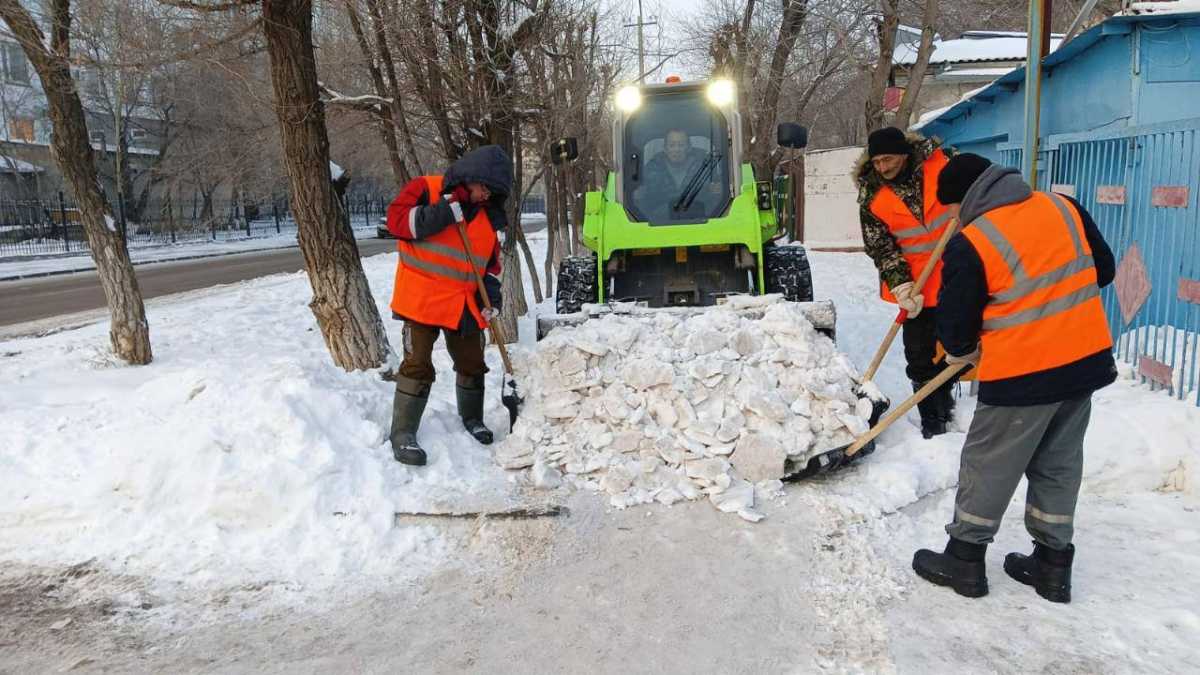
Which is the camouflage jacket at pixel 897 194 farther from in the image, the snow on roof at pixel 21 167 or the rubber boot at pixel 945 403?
the snow on roof at pixel 21 167

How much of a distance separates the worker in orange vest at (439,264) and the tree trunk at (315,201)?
1.55 meters

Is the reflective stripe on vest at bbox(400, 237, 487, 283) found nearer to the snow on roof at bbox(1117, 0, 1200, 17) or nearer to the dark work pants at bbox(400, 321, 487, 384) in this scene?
the dark work pants at bbox(400, 321, 487, 384)

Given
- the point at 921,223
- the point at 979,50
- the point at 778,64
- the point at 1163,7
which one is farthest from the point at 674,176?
the point at 979,50

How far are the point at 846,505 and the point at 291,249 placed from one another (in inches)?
1217

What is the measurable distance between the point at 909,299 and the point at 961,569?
168 cm

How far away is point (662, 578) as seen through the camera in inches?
144

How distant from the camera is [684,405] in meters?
4.75

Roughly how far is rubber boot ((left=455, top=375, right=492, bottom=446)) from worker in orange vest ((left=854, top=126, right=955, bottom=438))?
8.41 feet

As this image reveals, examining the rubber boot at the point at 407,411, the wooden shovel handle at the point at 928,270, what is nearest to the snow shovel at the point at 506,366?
the rubber boot at the point at 407,411

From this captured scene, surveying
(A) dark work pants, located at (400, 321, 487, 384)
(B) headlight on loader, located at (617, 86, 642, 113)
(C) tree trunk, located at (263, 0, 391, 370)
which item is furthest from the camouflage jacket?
(C) tree trunk, located at (263, 0, 391, 370)

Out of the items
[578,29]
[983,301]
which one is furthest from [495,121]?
[983,301]

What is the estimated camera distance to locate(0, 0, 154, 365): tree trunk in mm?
7691

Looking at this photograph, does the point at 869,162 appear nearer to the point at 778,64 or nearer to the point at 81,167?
the point at 81,167

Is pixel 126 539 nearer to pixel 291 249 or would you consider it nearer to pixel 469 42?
pixel 469 42
